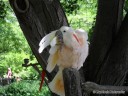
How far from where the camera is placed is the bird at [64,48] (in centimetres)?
202

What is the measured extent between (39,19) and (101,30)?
630mm

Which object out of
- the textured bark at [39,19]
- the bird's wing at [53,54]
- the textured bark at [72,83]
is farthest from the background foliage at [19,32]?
the textured bark at [72,83]

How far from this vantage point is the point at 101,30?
3324 millimetres

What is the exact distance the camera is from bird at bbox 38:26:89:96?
202 cm

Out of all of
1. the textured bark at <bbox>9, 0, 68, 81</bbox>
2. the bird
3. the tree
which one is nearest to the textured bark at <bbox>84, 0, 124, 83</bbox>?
the tree

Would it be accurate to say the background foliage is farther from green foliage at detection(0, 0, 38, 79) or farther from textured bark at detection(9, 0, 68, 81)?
textured bark at detection(9, 0, 68, 81)

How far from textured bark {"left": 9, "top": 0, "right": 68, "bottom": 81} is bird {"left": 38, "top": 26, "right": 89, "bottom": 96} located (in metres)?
1.05

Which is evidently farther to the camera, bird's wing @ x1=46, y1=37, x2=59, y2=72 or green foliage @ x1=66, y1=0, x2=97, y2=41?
green foliage @ x1=66, y1=0, x2=97, y2=41

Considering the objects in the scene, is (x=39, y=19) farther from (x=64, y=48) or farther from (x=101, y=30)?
(x=64, y=48)

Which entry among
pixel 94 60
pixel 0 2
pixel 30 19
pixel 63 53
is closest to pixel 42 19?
pixel 30 19

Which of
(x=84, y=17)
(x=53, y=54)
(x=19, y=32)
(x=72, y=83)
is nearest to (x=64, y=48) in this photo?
(x=53, y=54)

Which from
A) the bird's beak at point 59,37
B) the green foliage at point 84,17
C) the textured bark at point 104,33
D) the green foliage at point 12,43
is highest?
the bird's beak at point 59,37

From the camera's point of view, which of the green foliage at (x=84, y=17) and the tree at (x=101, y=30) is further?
the green foliage at (x=84, y=17)

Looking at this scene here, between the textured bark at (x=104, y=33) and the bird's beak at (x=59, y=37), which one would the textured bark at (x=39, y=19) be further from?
the bird's beak at (x=59, y=37)
